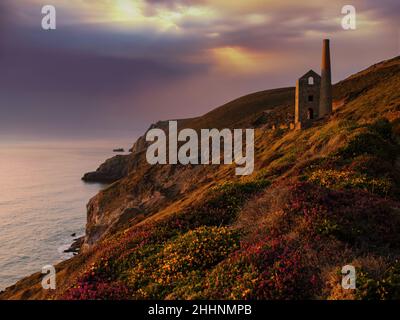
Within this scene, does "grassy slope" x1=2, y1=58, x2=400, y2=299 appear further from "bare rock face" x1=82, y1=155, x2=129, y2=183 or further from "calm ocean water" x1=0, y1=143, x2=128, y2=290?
"bare rock face" x1=82, y1=155, x2=129, y2=183

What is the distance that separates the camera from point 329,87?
61125mm

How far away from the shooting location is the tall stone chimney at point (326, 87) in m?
60.5

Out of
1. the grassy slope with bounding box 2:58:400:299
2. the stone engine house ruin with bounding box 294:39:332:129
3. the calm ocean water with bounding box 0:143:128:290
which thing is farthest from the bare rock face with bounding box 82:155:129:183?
the grassy slope with bounding box 2:58:400:299

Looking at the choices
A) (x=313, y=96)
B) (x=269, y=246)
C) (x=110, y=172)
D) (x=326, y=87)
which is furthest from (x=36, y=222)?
(x=110, y=172)

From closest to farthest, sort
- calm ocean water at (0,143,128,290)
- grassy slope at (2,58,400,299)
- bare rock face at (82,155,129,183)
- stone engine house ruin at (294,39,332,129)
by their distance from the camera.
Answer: grassy slope at (2,58,400,299), stone engine house ruin at (294,39,332,129), calm ocean water at (0,143,128,290), bare rock face at (82,155,129,183)

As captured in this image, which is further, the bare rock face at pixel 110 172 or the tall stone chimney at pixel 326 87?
the bare rock face at pixel 110 172

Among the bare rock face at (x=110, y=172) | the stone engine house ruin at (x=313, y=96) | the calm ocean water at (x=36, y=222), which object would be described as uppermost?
the stone engine house ruin at (x=313, y=96)

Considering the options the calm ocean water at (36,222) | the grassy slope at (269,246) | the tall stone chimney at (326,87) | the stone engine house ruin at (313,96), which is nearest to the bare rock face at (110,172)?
the calm ocean water at (36,222)

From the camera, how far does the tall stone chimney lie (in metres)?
60.5

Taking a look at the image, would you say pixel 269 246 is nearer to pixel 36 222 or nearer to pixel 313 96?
pixel 313 96

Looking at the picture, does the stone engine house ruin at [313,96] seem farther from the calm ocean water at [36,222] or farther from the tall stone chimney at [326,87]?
the calm ocean water at [36,222]
